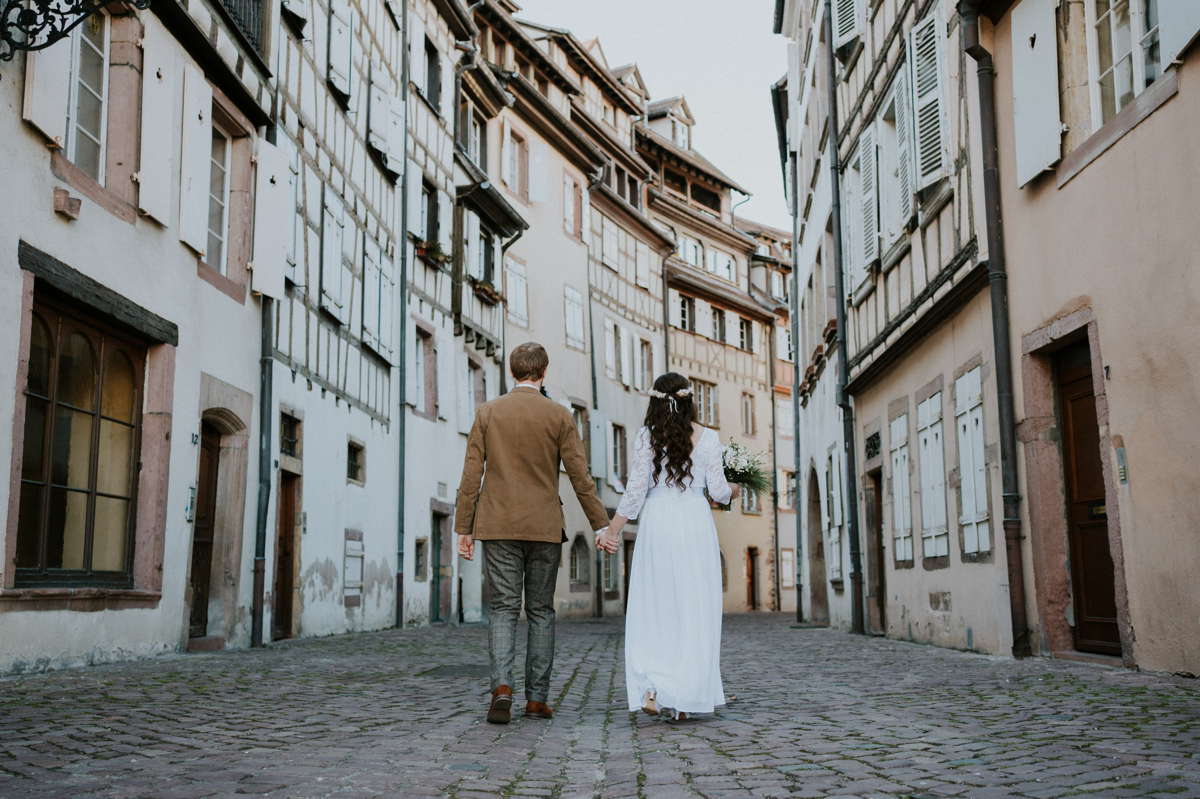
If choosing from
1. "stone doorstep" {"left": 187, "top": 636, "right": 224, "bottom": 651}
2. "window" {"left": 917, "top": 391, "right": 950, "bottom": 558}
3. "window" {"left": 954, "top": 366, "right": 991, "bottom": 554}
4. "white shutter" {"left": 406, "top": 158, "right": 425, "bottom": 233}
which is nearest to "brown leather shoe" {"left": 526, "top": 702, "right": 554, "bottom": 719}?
"window" {"left": 954, "top": 366, "right": 991, "bottom": 554}

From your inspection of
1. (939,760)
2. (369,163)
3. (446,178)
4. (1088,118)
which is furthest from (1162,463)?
(446,178)

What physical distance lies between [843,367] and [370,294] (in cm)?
613

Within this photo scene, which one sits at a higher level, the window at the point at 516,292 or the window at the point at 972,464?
the window at the point at 516,292

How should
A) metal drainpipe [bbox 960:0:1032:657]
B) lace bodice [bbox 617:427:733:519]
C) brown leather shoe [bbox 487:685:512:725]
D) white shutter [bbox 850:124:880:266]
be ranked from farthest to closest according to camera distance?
white shutter [bbox 850:124:880:266] < metal drainpipe [bbox 960:0:1032:657] < lace bodice [bbox 617:427:733:519] < brown leather shoe [bbox 487:685:512:725]

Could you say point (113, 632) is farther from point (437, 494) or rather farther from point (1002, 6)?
point (437, 494)

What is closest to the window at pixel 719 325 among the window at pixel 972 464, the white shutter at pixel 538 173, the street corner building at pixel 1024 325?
the white shutter at pixel 538 173

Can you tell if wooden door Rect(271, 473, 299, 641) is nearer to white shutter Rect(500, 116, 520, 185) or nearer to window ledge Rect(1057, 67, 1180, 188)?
window ledge Rect(1057, 67, 1180, 188)

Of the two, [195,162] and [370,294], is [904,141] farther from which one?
[370,294]

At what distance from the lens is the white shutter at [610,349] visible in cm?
2952

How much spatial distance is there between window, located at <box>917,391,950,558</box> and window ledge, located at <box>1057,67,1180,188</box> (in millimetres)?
3481

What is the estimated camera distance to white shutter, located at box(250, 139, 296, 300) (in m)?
11.8

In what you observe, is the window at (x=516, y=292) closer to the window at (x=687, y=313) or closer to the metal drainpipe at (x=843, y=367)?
the metal drainpipe at (x=843, y=367)

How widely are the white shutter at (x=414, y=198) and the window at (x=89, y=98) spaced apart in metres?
9.05

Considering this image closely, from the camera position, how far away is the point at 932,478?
1159cm
